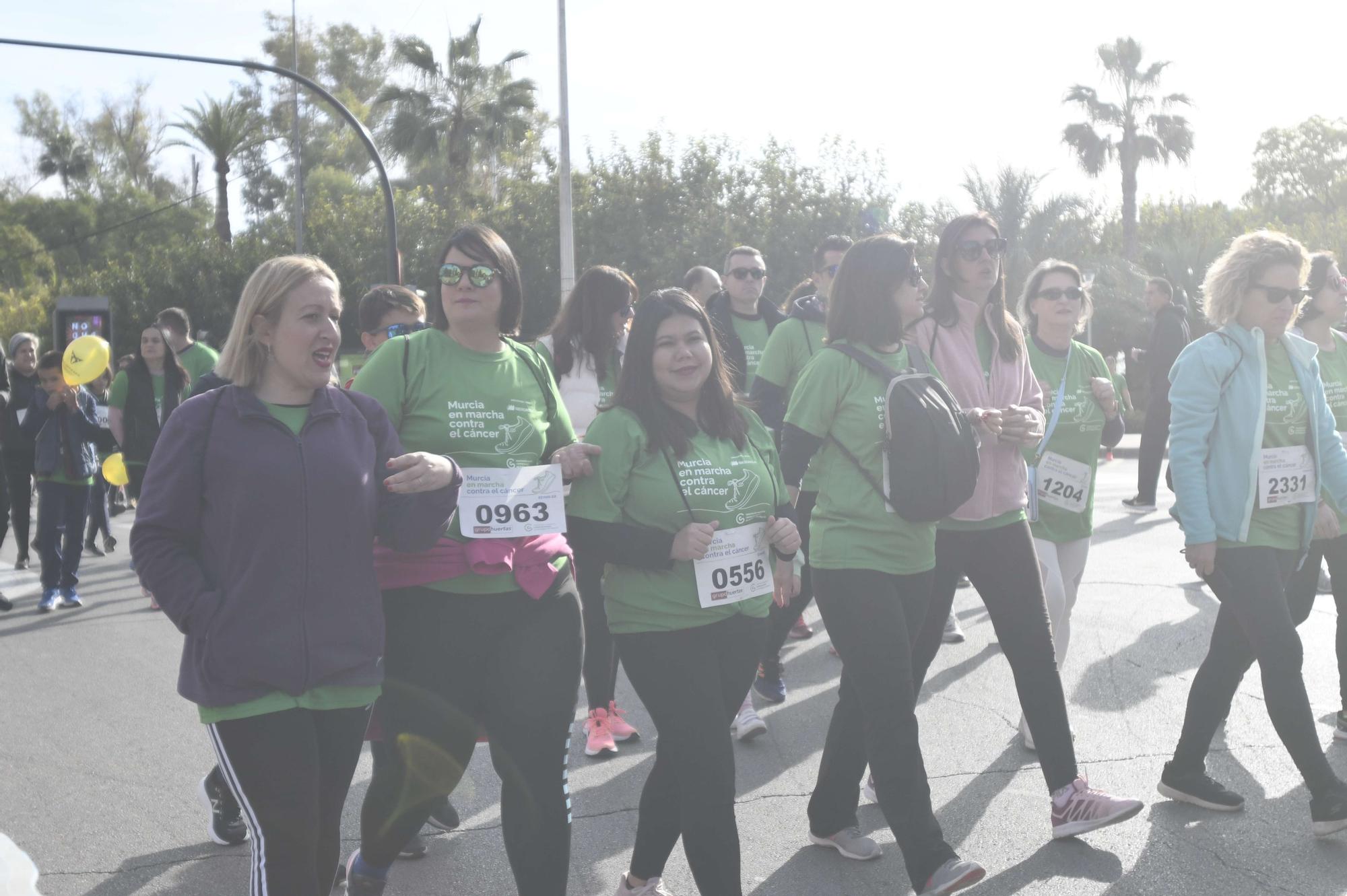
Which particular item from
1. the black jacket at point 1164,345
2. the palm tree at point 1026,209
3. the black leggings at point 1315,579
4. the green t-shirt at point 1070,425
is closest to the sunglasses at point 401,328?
the green t-shirt at point 1070,425

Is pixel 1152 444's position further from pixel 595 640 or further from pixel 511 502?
pixel 511 502

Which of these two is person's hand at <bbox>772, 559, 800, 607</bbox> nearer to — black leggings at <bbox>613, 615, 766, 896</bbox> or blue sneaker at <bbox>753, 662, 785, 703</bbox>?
black leggings at <bbox>613, 615, 766, 896</bbox>

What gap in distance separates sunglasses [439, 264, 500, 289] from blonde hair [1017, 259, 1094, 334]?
2.84m

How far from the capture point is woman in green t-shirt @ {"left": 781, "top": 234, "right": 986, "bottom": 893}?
12.1ft

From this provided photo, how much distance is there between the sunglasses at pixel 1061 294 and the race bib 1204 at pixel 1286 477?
1.29 metres

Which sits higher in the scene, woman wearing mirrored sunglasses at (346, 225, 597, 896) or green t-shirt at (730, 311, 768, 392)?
green t-shirt at (730, 311, 768, 392)

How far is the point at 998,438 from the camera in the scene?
4.36 metres

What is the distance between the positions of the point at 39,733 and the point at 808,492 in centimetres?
380

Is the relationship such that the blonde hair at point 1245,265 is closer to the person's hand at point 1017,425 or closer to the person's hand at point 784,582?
the person's hand at point 1017,425

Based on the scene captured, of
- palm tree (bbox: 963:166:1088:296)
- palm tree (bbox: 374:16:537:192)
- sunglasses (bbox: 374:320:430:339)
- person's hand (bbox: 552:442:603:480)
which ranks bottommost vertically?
person's hand (bbox: 552:442:603:480)

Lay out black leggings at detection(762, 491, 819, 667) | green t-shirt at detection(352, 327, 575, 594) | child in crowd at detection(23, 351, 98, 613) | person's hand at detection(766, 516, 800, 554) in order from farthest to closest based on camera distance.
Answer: child in crowd at detection(23, 351, 98, 613) → black leggings at detection(762, 491, 819, 667) → person's hand at detection(766, 516, 800, 554) → green t-shirt at detection(352, 327, 575, 594)

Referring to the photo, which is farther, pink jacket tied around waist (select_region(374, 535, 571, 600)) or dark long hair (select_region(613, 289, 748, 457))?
dark long hair (select_region(613, 289, 748, 457))

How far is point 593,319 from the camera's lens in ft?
17.6

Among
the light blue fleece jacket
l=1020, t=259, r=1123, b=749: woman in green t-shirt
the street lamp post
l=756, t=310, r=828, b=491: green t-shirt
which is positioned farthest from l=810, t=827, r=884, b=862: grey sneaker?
the street lamp post
